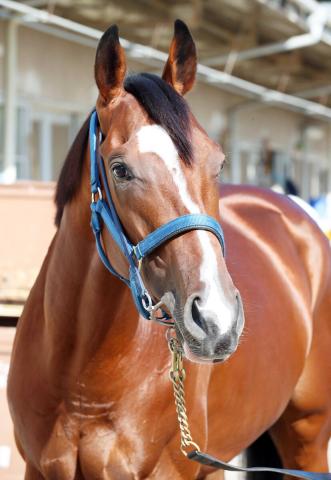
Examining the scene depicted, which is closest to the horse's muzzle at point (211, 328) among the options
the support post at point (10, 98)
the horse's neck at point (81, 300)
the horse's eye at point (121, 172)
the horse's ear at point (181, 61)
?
the horse's eye at point (121, 172)

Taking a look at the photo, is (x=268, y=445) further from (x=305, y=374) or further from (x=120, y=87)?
(x=120, y=87)

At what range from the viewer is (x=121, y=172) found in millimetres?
2234

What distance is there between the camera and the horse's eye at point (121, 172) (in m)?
2.22

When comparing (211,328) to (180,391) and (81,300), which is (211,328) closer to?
(180,391)

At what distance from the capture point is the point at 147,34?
32.7ft

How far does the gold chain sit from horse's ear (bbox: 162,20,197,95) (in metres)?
0.85

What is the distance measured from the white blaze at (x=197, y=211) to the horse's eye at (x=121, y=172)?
7 cm

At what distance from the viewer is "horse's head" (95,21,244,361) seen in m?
2.02

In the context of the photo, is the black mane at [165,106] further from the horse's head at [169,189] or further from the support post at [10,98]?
the support post at [10,98]

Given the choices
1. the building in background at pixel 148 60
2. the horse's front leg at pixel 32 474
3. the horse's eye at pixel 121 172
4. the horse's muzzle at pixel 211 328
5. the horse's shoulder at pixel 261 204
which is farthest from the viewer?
the building in background at pixel 148 60

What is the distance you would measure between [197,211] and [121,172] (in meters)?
0.25

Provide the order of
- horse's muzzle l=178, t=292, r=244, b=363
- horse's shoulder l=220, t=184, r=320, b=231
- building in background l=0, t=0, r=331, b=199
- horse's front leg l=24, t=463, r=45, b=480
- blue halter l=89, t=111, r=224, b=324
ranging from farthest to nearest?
building in background l=0, t=0, r=331, b=199
horse's shoulder l=220, t=184, r=320, b=231
horse's front leg l=24, t=463, r=45, b=480
blue halter l=89, t=111, r=224, b=324
horse's muzzle l=178, t=292, r=244, b=363

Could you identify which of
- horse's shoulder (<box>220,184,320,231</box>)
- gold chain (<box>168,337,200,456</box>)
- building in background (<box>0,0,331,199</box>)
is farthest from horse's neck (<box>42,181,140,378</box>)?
building in background (<box>0,0,331,199</box>)

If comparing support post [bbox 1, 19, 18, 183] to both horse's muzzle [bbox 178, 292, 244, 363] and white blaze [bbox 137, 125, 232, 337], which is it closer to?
white blaze [bbox 137, 125, 232, 337]
